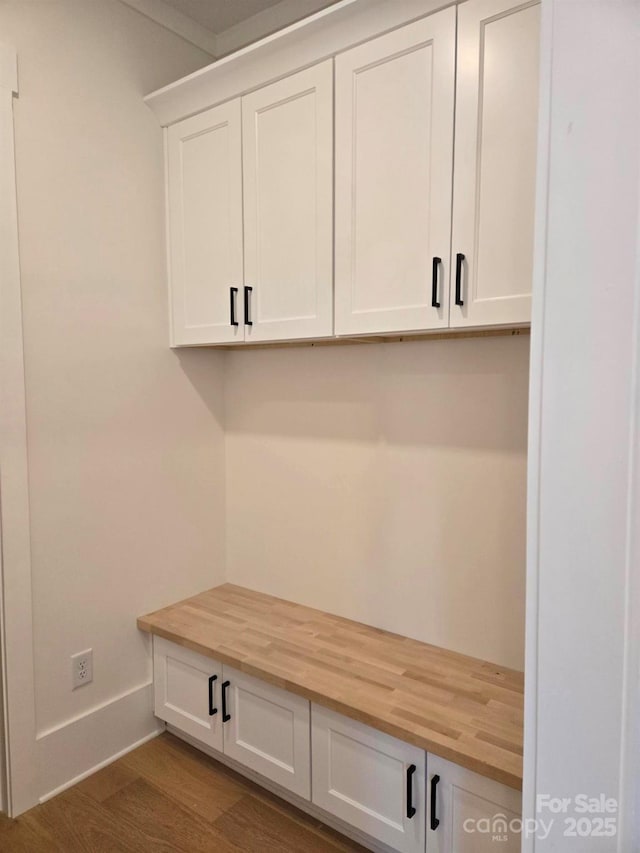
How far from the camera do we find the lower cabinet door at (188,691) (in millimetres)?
1979

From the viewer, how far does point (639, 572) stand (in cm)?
91

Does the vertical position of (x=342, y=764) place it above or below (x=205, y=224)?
below

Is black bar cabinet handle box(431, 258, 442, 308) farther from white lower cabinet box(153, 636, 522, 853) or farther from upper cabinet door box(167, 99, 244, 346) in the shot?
white lower cabinet box(153, 636, 522, 853)

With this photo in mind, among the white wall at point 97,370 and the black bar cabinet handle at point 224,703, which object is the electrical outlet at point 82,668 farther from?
the black bar cabinet handle at point 224,703

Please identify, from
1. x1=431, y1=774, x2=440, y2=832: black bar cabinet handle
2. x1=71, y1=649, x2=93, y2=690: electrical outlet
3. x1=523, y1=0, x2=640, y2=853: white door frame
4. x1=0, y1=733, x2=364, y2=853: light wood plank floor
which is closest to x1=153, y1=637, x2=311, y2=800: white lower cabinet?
x1=0, y1=733, x2=364, y2=853: light wood plank floor

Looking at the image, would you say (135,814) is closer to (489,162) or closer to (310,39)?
(489,162)

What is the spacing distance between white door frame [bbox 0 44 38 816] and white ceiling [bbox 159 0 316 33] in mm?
784

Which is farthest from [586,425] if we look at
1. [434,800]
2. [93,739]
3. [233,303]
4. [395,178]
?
[93,739]

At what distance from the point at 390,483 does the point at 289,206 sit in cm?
102

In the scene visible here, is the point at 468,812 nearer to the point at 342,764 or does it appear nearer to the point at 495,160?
the point at 342,764

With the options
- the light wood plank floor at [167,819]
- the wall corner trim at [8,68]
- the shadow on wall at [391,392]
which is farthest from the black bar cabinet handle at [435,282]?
the light wood plank floor at [167,819]

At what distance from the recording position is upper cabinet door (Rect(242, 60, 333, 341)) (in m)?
1.75

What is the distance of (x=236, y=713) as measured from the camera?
6.30 ft

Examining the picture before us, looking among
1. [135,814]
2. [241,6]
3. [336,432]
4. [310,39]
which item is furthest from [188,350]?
[135,814]
